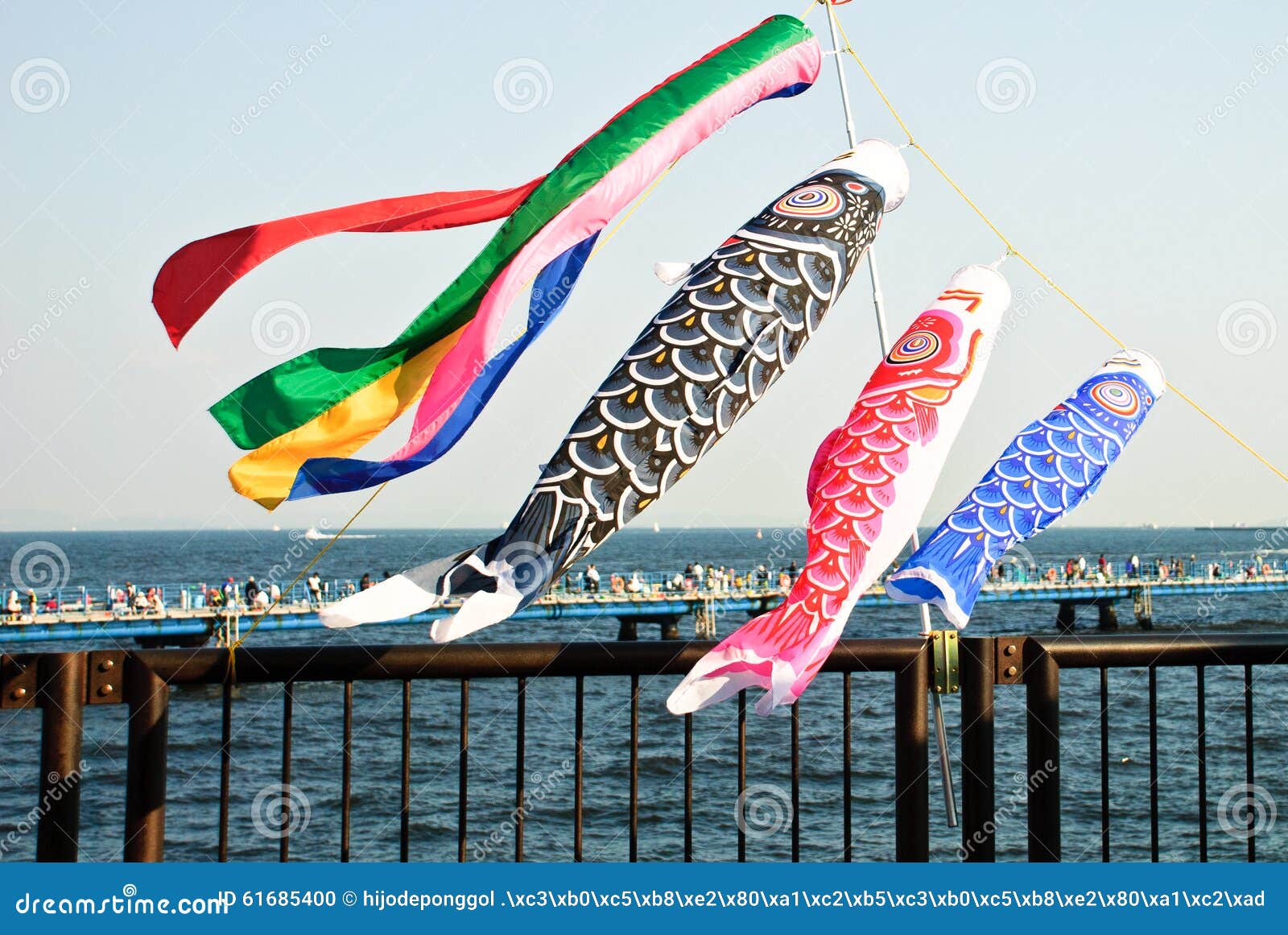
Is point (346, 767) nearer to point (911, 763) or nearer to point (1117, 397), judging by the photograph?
point (911, 763)

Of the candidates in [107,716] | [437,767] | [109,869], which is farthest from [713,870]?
[107,716]

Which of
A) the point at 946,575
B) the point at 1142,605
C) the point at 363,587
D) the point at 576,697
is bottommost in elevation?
the point at 576,697

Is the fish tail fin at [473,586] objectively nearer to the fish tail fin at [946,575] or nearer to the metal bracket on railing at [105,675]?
the metal bracket on railing at [105,675]

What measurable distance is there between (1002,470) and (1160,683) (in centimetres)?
3759

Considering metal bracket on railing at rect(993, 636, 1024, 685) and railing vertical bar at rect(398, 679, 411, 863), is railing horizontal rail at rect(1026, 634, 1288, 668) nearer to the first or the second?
metal bracket on railing at rect(993, 636, 1024, 685)

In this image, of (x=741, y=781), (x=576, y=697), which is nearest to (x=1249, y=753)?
(x=741, y=781)

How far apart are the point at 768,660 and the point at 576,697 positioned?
539 mm

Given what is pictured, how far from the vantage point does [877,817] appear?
825 inches

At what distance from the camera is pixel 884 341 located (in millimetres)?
4734

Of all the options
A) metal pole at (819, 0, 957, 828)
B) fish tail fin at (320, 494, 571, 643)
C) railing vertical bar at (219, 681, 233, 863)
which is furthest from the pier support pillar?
railing vertical bar at (219, 681, 233, 863)

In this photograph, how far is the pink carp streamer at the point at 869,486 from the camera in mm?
3453

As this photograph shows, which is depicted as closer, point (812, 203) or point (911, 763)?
point (911, 763)

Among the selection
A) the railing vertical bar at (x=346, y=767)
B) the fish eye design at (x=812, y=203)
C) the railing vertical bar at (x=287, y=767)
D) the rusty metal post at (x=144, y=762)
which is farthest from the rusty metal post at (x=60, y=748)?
the fish eye design at (x=812, y=203)

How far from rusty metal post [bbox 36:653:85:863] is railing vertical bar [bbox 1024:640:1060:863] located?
2.64m
